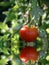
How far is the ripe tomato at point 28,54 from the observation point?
126cm

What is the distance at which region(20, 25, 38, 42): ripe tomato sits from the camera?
1272mm

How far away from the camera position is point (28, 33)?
1.28 metres

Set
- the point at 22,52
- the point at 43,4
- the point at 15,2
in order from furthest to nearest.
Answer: the point at 15,2, the point at 43,4, the point at 22,52

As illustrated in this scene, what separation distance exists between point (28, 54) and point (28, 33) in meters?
0.08

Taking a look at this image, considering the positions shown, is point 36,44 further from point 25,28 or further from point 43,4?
point 43,4

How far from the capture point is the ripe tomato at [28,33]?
4.17 ft

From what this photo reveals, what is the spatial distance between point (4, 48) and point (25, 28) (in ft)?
0.42

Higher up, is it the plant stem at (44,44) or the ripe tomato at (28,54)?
the plant stem at (44,44)

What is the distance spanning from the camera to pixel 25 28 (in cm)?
128

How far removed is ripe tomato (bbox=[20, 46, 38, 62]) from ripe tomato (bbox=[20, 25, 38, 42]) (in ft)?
0.12

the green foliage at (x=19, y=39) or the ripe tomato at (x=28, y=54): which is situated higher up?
the green foliage at (x=19, y=39)

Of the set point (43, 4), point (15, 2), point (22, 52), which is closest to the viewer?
point (22, 52)

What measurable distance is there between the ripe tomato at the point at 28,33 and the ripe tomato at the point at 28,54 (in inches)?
1.5

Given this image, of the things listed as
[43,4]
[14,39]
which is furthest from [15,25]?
[43,4]
